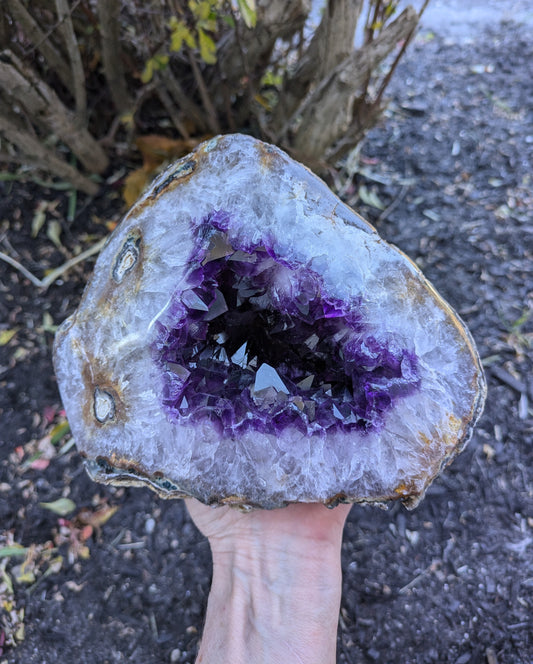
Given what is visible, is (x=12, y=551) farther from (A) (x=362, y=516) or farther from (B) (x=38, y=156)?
(B) (x=38, y=156)

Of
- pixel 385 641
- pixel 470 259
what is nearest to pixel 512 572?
pixel 385 641

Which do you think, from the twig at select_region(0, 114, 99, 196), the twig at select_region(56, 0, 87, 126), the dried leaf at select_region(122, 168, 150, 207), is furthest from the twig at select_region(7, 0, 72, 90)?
the dried leaf at select_region(122, 168, 150, 207)

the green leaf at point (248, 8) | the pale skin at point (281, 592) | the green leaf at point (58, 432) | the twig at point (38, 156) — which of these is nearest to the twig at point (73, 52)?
the twig at point (38, 156)

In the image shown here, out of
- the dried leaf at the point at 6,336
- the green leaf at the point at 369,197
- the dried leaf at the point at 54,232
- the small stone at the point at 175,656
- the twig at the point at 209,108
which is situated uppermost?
the twig at the point at 209,108

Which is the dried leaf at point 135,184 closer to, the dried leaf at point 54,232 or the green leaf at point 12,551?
the dried leaf at point 54,232

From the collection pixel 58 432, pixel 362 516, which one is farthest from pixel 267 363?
pixel 58 432

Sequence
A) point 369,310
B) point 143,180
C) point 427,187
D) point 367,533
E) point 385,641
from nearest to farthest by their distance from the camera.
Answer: point 369,310 < point 385,641 < point 367,533 < point 143,180 < point 427,187

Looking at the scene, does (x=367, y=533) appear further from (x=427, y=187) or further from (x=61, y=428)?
(x=427, y=187)
